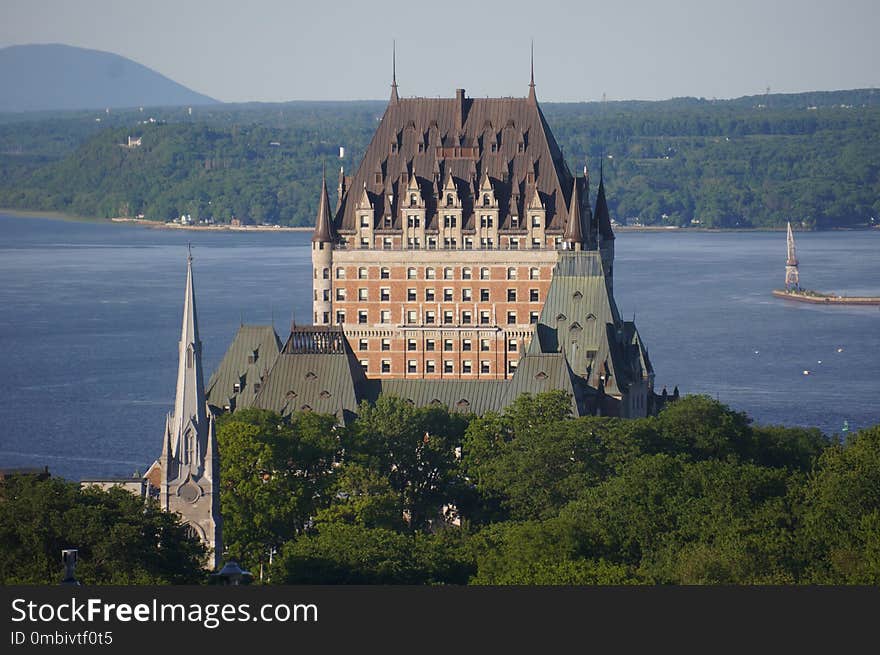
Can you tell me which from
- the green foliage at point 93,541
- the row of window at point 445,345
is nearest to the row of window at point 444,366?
the row of window at point 445,345

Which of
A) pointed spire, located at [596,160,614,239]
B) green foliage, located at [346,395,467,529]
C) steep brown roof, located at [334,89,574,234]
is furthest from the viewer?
pointed spire, located at [596,160,614,239]

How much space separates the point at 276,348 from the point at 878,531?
50.2m

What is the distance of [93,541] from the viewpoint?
84.4m

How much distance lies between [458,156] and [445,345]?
1178 cm

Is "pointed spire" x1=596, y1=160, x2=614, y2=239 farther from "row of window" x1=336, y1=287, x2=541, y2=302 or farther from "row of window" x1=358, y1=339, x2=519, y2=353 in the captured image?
"row of window" x1=358, y1=339, x2=519, y2=353

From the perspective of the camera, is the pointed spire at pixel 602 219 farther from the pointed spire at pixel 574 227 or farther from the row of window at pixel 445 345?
the row of window at pixel 445 345

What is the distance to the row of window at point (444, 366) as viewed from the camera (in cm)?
14212

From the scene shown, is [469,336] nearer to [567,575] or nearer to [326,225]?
[326,225]

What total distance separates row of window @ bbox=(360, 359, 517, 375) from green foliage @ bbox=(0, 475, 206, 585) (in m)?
54.8

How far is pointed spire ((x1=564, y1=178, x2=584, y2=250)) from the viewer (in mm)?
141125

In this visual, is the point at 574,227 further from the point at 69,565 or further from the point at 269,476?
the point at 69,565

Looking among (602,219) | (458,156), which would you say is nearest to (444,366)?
(458,156)

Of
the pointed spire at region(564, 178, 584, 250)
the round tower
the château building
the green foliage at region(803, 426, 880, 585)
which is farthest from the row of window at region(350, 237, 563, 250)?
the green foliage at region(803, 426, 880, 585)

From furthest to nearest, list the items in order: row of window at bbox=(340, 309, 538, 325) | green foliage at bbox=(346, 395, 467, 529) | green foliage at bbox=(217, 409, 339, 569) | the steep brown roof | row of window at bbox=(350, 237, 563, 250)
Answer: the steep brown roof < row of window at bbox=(350, 237, 563, 250) < row of window at bbox=(340, 309, 538, 325) < green foliage at bbox=(346, 395, 467, 529) < green foliage at bbox=(217, 409, 339, 569)
